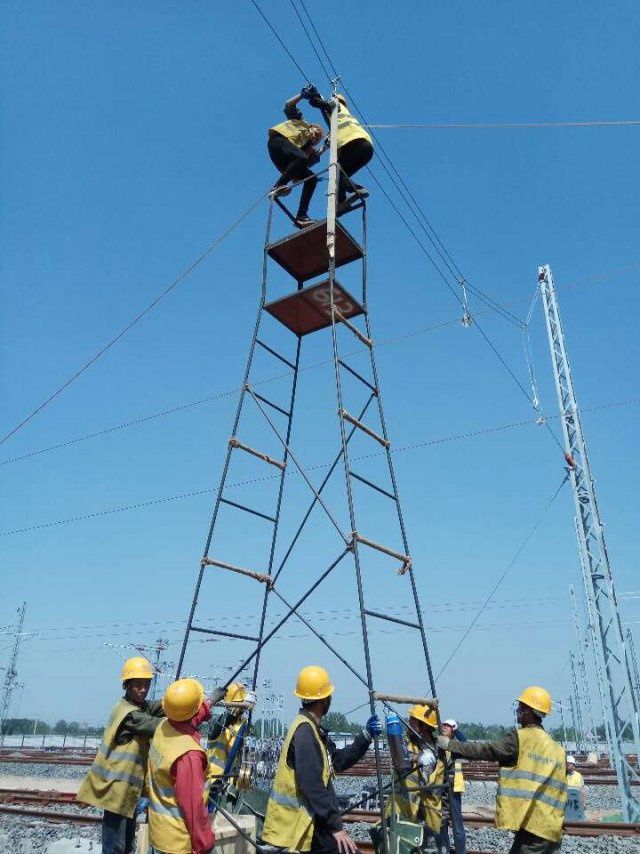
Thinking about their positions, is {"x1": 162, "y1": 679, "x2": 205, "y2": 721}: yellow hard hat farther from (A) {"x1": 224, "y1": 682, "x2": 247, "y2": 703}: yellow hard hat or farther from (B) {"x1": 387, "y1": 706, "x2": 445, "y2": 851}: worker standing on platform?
(A) {"x1": 224, "y1": 682, "x2": 247, "y2": 703}: yellow hard hat

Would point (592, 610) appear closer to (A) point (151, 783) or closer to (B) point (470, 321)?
(B) point (470, 321)

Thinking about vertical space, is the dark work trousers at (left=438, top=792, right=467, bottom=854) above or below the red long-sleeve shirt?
below

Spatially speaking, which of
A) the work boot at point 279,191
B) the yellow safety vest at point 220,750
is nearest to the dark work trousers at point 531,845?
the yellow safety vest at point 220,750

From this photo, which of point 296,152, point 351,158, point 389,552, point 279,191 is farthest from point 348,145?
point 389,552

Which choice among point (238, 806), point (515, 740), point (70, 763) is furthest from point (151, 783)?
point (70, 763)

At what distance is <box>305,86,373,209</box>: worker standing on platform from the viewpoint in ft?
25.2

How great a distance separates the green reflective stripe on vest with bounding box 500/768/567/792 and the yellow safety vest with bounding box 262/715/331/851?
170 cm

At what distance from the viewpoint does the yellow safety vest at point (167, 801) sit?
3.92 metres

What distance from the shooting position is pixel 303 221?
8.02 m

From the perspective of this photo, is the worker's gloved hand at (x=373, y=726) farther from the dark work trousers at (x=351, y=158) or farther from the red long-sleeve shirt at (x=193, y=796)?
the dark work trousers at (x=351, y=158)

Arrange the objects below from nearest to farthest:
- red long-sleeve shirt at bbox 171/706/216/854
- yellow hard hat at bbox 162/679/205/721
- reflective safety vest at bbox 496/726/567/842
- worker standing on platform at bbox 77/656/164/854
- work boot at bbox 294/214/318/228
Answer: red long-sleeve shirt at bbox 171/706/216/854 < yellow hard hat at bbox 162/679/205/721 < reflective safety vest at bbox 496/726/567/842 < worker standing on platform at bbox 77/656/164/854 < work boot at bbox 294/214/318/228

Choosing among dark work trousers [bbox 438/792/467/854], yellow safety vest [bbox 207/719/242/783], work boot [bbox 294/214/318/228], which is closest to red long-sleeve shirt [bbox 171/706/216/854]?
dark work trousers [bbox 438/792/467/854]

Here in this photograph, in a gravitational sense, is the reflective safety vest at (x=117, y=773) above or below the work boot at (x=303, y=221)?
below

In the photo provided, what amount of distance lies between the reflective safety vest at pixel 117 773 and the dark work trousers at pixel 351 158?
5.91 metres
